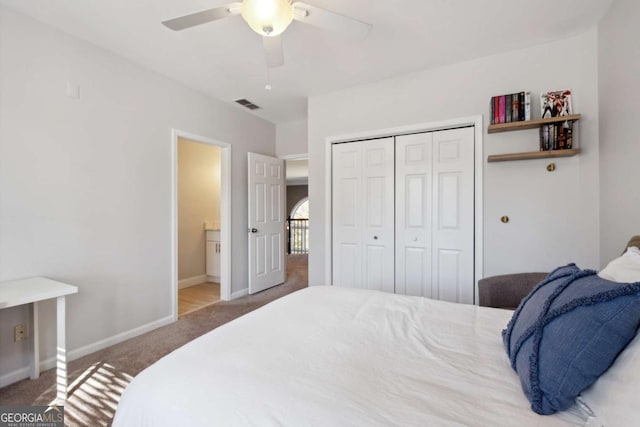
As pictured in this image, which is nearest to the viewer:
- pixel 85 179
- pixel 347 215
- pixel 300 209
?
pixel 85 179

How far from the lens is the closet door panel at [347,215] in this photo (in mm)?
3285

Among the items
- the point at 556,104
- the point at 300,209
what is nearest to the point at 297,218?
the point at 300,209

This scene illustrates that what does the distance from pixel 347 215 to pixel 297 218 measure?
270 inches

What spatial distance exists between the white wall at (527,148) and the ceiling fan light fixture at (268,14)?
1.85 metres

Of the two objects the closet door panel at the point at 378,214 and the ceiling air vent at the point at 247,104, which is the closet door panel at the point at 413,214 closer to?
the closet door panel at the point at 378,214

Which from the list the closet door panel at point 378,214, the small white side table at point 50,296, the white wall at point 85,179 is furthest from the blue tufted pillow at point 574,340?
the white wall at point 85,179

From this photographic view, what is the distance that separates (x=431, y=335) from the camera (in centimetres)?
122

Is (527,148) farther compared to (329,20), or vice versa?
(527,148)

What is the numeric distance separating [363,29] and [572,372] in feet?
5.81

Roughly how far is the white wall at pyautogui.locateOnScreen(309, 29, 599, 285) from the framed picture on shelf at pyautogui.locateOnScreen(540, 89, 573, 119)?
10cm

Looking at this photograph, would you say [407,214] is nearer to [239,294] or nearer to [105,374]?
[239,294]

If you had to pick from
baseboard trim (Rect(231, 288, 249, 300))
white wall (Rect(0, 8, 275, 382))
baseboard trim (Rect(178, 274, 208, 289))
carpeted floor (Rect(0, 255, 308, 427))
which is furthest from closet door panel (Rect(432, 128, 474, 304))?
baseboard trim (Rect(178, 274, 208, 289))

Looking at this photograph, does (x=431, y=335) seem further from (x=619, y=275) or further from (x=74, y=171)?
(x=74, y=171)

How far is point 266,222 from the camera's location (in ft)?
14.0
